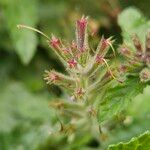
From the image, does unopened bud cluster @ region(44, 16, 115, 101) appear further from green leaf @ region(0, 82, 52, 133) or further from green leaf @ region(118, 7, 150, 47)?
green leaf @ region(0, 82, 52, 133)

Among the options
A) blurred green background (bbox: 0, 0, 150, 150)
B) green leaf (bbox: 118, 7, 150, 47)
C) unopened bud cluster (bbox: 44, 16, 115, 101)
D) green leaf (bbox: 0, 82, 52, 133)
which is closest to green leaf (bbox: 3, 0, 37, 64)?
blurred green background (bbox: 0, 0, 150, 150)

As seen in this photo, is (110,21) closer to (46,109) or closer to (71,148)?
(46,109)

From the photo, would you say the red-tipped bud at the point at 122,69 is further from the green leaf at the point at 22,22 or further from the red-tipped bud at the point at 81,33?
the green leaf at the point at 22,22

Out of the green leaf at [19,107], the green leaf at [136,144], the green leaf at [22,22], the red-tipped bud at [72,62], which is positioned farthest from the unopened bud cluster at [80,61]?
the green leaf at [22,22]

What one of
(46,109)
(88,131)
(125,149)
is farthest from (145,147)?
(46,109)

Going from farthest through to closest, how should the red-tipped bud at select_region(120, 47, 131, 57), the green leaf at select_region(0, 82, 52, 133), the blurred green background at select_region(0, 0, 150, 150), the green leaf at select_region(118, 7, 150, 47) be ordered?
the green leaf at select_region(0, 82, 52, 133)
the blurred green background at select_region(0, 0, 150, 150)
the green leaf at select_region(118, 7, 150, 47)
the red-tipped bud at select_region(120, 47, 131, 57)

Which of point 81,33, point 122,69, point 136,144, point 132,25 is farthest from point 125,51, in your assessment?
point 132,25
